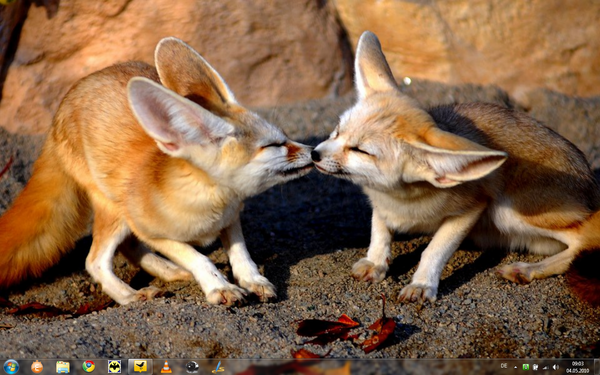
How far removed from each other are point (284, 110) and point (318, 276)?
2217 millimetres

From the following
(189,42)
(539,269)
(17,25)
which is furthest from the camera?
(189,42)

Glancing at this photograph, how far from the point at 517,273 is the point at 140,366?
2.30 metres

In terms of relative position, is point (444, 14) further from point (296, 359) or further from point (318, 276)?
point (296, 359)

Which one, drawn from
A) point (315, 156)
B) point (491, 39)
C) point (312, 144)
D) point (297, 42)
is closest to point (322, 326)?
point (315, 156)

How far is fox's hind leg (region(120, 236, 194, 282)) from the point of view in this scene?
15.0ft

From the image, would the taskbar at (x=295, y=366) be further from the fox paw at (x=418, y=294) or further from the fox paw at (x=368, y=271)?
the fox paw at (x=368, y=271)

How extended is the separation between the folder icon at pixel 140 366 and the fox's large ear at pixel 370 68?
81.9 inches

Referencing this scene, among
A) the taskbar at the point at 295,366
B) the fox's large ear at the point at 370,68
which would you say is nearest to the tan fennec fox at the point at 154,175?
the taskbar at the point at 295,366

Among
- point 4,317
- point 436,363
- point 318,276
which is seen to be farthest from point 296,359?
point 4,317

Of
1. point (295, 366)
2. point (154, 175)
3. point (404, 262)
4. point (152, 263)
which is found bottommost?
point (152, 263)

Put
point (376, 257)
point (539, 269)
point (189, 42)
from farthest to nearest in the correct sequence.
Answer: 1. point (189, 42)
2. point (376, 257)
3. point (539, 269)

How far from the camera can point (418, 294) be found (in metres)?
4.05

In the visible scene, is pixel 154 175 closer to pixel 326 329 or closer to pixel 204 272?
pixel 204 272

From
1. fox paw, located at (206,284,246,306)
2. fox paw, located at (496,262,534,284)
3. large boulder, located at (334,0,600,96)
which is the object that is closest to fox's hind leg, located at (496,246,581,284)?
fox paw, located at (496,262,534,284)
